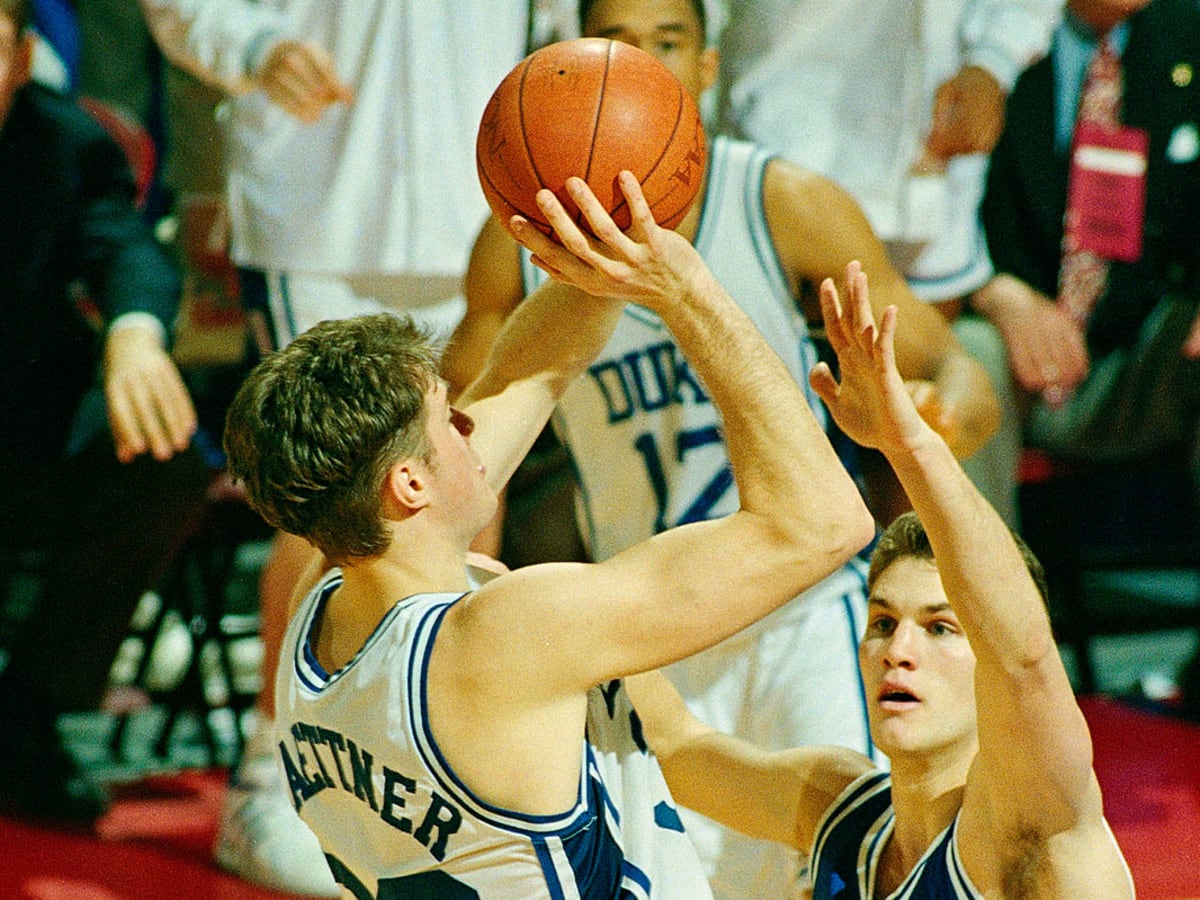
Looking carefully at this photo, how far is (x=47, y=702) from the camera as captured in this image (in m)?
4.03

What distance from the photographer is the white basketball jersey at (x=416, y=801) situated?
1919 millimetres

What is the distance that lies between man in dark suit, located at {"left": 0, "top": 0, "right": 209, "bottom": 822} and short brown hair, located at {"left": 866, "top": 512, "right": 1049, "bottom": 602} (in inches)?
90.1

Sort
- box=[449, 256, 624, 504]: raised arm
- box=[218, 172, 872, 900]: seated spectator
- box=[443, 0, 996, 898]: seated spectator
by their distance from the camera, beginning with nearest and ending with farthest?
box=[218, 172, 872, 900]: seated spectator < box=[449, 256, 624, 504]: raised arm < box=[443, 0, 996, 898]: seated spectator

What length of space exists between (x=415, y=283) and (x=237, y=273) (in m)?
0.57

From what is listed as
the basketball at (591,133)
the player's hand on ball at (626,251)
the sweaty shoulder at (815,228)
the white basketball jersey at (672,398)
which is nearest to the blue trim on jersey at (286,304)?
the white basketball jersey at (672,398)

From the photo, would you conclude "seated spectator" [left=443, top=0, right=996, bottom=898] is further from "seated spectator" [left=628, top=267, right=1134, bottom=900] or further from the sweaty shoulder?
"seated spectator" [left=628, top=267, right=1134, bottom=900]

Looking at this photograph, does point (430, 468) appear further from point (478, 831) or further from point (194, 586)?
point (194, 586)

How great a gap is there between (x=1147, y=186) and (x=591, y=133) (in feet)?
10.9

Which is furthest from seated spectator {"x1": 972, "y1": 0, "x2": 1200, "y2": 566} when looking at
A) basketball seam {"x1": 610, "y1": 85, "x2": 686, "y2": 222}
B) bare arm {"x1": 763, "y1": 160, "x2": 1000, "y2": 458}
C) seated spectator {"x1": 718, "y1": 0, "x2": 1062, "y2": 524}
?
basketball seam {"x1": 610, "y1": 85, "x2": 686, "y2": 222}

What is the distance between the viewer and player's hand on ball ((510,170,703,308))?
191cm

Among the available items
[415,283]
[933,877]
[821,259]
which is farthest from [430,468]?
[415,283]

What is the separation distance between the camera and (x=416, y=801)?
1.96m

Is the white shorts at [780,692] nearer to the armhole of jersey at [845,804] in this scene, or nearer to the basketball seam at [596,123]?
the armhole of jersey at [845,804]

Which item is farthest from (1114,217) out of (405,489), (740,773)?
(405,489)
